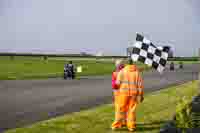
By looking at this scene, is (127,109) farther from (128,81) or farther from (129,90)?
(128,81)

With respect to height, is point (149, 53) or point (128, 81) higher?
point (149, 53)

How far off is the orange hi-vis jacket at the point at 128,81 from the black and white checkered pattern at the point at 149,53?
39 cm

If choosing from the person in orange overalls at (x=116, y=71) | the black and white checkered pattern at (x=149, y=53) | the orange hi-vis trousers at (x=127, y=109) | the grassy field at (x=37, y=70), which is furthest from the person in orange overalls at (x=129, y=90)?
the grassy field at (x=37, y=70)

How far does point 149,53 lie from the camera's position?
716 centimetres

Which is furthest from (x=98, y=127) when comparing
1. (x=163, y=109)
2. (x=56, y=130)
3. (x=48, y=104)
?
(x=48, y=104)

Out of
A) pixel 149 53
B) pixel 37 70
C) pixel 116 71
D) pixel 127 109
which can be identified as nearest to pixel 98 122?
pixel 127 109

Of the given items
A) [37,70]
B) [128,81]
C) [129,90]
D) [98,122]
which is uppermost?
[128,81]

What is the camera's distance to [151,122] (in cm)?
781

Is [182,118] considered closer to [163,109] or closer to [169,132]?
[169,132]

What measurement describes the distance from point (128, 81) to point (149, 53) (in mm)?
968

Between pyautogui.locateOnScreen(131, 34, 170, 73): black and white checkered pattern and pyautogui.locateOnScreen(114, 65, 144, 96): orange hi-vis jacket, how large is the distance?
386 mm

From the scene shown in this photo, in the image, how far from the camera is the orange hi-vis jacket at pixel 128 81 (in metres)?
6.50

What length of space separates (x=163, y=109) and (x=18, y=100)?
5168 mm

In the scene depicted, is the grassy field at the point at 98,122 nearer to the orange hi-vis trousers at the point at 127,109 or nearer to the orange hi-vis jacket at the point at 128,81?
the orange hi-vis trousers at the point at 127,109
